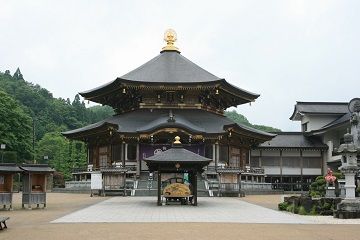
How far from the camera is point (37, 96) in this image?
121 meters

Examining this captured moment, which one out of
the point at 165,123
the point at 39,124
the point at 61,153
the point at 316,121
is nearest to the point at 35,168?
the point at 165,123

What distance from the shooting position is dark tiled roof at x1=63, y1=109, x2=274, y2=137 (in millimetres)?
45750

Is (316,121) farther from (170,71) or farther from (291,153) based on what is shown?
(170,71)

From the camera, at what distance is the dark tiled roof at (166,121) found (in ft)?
150

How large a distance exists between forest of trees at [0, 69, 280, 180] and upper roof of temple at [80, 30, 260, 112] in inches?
574

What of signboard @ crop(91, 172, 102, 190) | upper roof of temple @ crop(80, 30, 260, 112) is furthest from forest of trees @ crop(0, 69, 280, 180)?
signboard @ crop(91, 172, 102, 190)

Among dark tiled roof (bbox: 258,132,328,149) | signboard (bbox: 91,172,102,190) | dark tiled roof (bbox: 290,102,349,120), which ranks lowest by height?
signboard (bbox: 91,172,102,190)

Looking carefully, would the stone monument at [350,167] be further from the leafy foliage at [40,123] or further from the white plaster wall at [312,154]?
the leafy foliage at [40,123]

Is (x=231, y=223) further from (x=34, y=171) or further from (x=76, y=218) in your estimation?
(x=34, y=171)

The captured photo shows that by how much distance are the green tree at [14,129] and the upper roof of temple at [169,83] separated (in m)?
15.8

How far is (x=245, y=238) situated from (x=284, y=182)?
4596 centimetres

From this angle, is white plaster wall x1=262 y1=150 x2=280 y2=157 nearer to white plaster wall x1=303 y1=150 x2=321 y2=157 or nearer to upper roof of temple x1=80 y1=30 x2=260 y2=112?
white plaster wall x1=303 y1=150 x2=321 y2=157

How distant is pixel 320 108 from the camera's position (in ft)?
207

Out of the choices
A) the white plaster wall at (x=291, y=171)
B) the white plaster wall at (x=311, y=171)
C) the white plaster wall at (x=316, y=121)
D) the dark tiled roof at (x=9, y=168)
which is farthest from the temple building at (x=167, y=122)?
the dark tiled roof at (x=9, y=168)
